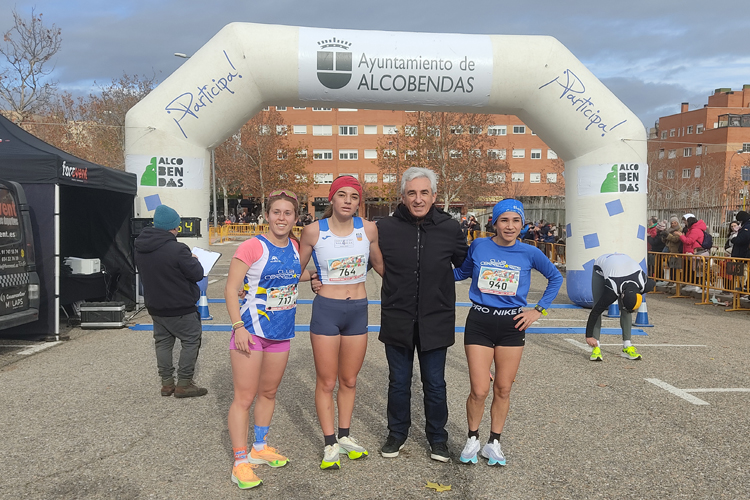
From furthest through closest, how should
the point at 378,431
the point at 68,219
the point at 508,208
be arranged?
the point at 68,219 → the point at 378,431 → the point at 508,208

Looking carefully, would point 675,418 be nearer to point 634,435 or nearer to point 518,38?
point 634,435

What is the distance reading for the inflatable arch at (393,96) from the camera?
9539 mm

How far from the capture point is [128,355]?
Answer: 6938 mm

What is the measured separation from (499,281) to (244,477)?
2014mm

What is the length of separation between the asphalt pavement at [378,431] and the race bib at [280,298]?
1.09 meters

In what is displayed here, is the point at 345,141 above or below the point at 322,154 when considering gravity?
above

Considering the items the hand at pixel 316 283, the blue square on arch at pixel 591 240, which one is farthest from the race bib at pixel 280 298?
the blue square on arch at pixel 591 240

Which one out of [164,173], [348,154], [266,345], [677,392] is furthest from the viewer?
[348,154]

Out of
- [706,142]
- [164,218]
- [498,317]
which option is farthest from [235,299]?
[706,142]

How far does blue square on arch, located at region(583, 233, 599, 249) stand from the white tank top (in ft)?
24.2

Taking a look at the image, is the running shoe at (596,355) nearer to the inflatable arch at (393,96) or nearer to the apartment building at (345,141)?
the inflatable arch at (393,96)

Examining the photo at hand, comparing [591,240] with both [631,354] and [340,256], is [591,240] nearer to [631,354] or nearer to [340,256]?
[631,354]

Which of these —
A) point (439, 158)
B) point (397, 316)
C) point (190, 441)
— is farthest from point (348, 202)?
point (439, 158)

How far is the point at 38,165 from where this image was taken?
7.50 m
